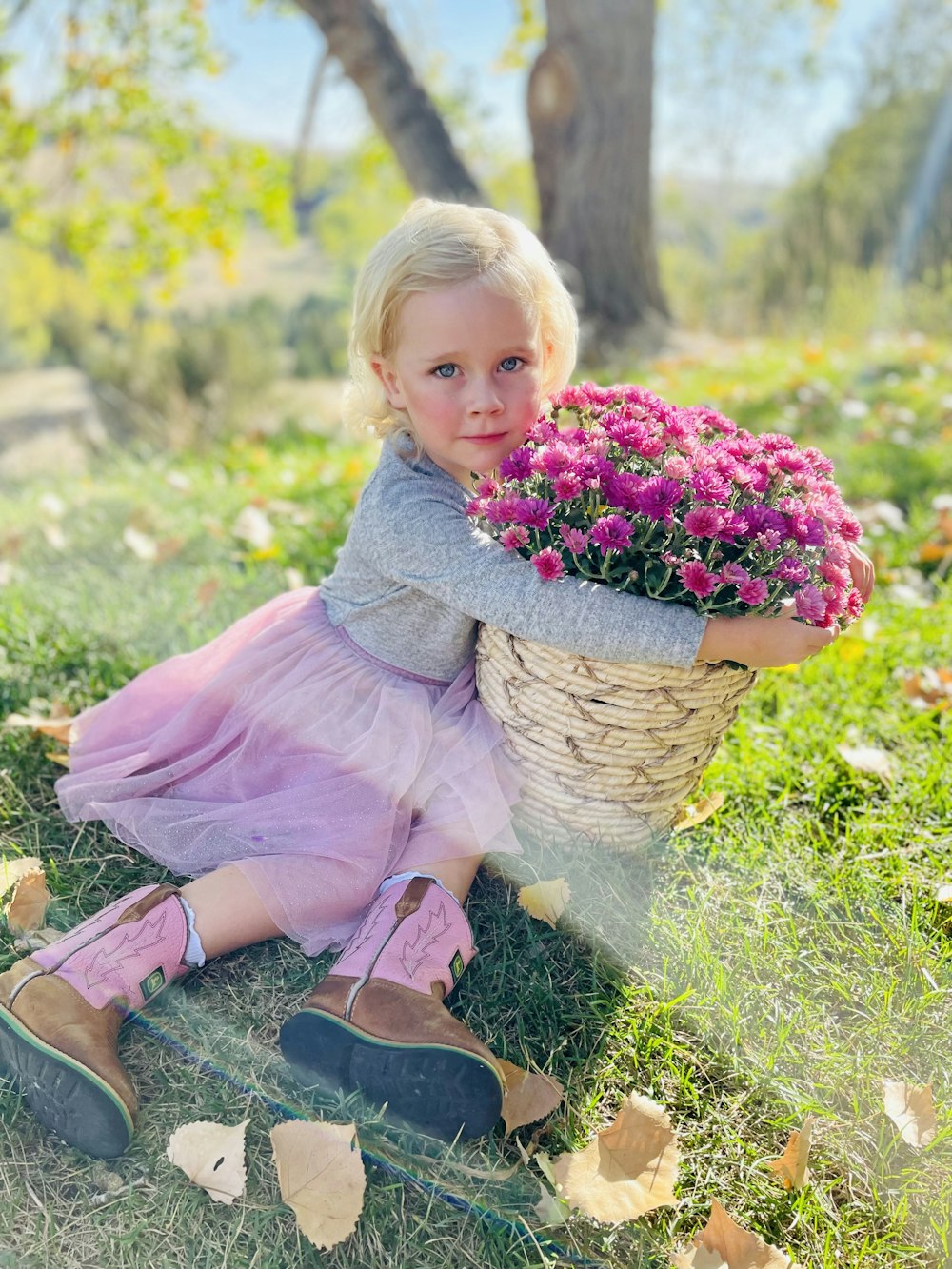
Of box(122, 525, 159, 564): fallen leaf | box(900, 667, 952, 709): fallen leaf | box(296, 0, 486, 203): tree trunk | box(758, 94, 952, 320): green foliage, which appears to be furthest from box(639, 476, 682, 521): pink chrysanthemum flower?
box(758, 94, 952, 320): green foliage

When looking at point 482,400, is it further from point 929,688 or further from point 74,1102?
point 929,688

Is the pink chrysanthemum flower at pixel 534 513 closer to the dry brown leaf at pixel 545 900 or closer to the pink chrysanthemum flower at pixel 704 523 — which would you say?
the pink chrysanthemum flower at pixel 704 523

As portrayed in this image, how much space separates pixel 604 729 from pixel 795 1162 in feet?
2.29

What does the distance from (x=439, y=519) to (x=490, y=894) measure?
73 centimetres

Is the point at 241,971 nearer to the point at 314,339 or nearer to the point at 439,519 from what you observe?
the point at 439,519

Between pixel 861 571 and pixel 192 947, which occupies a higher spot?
pixel 861 571

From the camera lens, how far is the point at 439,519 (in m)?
1.81

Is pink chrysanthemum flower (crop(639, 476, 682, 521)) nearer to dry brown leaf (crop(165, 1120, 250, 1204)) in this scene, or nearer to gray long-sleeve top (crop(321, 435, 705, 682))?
gray long-sleeve top (crop(321, 435, 705, 682))

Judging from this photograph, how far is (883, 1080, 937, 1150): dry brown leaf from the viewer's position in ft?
4.78

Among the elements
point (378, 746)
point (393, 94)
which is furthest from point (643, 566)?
point (393, 94)

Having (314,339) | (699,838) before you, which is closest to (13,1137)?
(699,838)

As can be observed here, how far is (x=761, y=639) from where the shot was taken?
5.18 feet

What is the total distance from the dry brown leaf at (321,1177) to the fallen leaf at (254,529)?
214 cm

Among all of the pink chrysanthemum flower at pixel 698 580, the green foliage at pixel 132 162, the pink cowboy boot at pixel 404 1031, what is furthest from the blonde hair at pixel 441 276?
the green foliage at pixel 132 162
